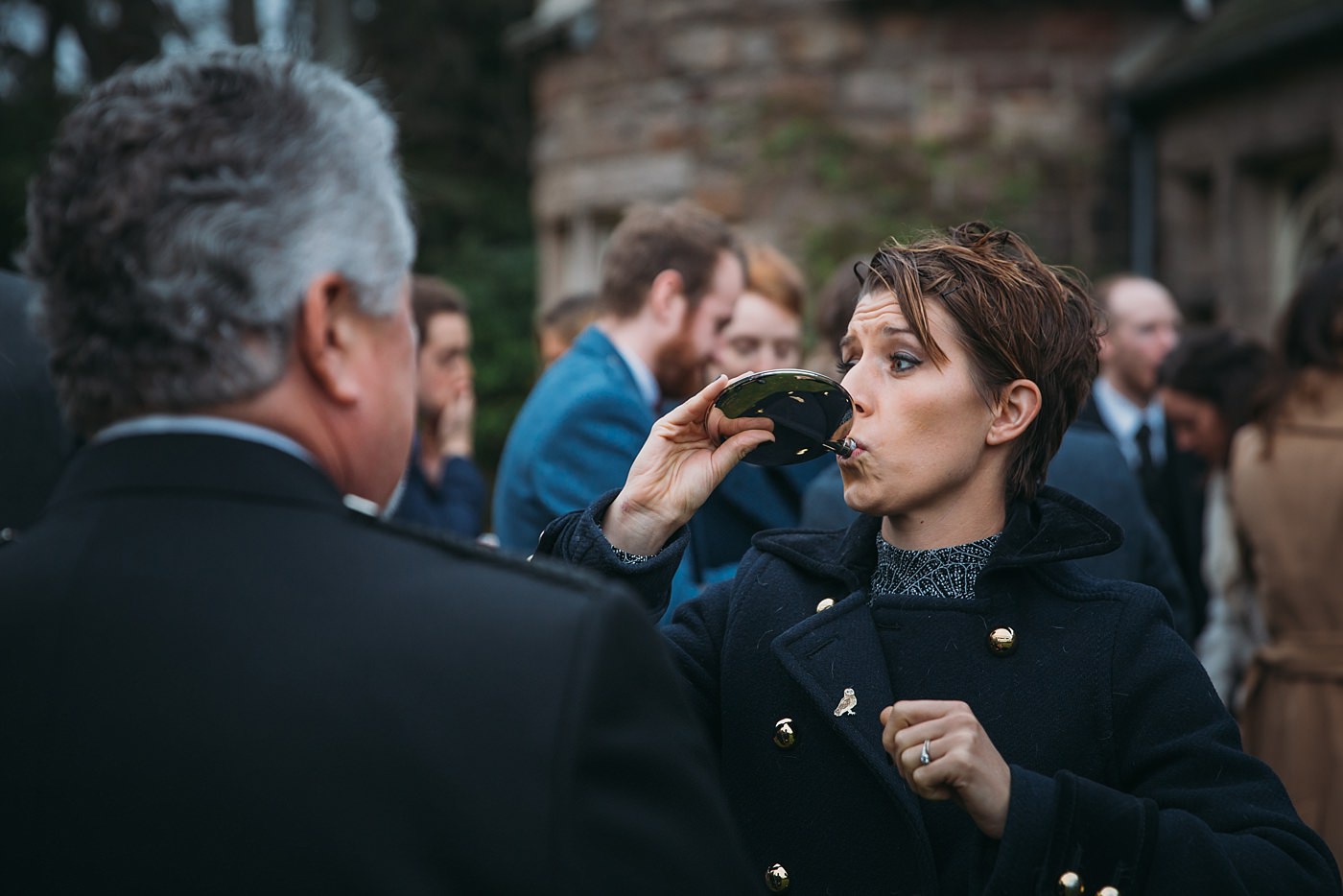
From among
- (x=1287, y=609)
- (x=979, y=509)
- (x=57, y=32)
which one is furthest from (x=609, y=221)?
(x=57, y=32)

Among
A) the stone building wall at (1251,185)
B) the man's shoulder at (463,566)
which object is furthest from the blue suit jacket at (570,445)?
the stone building wall at (1251,185)

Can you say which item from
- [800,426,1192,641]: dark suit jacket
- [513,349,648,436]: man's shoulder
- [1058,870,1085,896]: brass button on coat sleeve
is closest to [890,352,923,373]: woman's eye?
[1058,870,1085,896]: brass button on coat sleeve

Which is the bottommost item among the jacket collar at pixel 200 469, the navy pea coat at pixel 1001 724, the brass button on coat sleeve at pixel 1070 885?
the brass button on coat sleeve at pixel 1070 885

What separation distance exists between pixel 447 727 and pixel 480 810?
0.08 m

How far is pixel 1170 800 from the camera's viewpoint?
2.07 m

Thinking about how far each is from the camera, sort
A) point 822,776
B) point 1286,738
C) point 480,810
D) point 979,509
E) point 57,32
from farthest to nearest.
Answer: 1. point 57,32
2. point 1286,738
3. point 979,509
4. point 822,776
5. point 480,810

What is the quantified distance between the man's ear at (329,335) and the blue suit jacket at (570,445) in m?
2.18

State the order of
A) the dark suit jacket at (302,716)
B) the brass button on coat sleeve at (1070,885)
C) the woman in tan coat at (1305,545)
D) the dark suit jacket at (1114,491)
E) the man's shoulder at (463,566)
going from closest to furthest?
the dark suit jacket at (302,716)
the man's shoulder at (463,566)
the brass button on coat sleeve at (1070,885)
the dark suit jacket at (1114,491)
the woman in tan coat at (1305,545)

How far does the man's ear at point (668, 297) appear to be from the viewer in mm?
4199

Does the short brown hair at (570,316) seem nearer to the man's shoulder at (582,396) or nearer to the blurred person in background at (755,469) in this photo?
the blurred person in background at (755,469)

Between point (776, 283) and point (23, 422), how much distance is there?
9.12 ft

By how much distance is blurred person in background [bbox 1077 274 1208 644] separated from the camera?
5.62 meters

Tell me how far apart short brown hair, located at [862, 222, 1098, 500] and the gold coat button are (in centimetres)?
30

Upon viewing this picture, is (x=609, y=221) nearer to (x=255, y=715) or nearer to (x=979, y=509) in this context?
(x=979, y=509)
